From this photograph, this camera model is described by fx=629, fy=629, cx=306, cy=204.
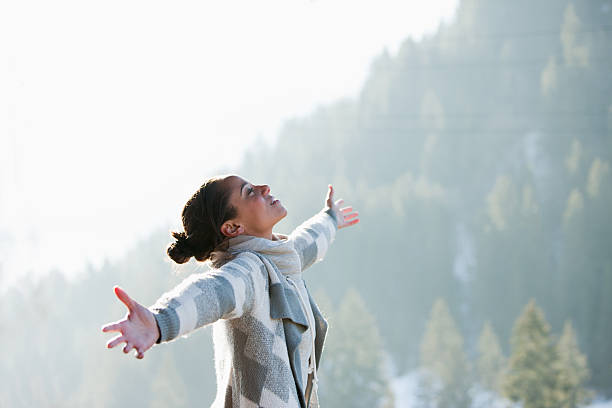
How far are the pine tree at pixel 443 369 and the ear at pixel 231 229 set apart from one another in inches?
475

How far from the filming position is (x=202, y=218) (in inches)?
33.5

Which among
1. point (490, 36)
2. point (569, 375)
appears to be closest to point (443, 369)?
point (569, 375)

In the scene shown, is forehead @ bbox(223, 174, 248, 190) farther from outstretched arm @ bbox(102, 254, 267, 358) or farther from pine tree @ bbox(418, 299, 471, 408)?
pine tree @ bbox(418, 299, 471, 408)

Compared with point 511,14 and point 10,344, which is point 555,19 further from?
point 10,344

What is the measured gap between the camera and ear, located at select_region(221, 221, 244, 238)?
2.81 ft

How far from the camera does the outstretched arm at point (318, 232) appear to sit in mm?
1109

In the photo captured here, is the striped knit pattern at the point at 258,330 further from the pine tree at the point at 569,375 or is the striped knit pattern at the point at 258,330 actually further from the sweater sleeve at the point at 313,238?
the pine tree at the point at 569,375

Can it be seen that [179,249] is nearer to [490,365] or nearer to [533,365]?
[533,365]

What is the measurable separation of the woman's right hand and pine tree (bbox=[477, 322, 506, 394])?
13.1 meters

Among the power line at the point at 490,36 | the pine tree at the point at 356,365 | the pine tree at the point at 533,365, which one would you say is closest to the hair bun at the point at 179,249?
the pine tree at the point at 533,365

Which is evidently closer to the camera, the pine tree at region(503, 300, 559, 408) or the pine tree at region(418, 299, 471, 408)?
the pine tree at region(503, 300, 559, 408)


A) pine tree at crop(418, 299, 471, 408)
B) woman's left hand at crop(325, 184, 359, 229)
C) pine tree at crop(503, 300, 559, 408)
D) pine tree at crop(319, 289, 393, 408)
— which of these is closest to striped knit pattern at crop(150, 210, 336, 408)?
woman's left hand at crop(325, 184, 359, 229)

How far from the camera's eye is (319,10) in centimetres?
1955

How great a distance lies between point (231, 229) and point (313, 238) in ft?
0.99
